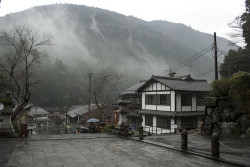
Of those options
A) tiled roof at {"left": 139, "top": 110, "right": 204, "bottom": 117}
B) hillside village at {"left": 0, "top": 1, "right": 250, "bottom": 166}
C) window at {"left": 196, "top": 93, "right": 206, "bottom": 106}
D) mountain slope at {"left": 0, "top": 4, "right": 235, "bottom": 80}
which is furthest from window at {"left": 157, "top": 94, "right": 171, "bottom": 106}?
mountain slope at {"left": 0, "top": 4, "right": 235, "bottom": 80}

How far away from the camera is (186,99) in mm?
25281

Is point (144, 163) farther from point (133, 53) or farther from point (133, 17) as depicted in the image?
point (133, 17)

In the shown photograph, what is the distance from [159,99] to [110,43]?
7897 cm

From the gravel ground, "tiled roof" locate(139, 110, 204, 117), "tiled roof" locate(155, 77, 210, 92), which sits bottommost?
the gravel ground

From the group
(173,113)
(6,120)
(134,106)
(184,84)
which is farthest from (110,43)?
(6,120)

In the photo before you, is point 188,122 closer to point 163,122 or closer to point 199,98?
point 163,122

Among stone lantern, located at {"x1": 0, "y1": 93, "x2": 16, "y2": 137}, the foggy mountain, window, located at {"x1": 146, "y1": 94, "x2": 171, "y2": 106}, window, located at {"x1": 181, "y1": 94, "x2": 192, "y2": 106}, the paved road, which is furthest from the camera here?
the foggy mountain

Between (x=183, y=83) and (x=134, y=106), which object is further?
(x=134, y=106)

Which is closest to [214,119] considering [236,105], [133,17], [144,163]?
[236,105]

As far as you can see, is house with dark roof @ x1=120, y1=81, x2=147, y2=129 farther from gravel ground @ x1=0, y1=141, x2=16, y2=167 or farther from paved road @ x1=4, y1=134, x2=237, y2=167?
gravel ground @ x1=0, y1=141, x2=16, y2=167

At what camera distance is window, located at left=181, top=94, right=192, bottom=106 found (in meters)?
24.9

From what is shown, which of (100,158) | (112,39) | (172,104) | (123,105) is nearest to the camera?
(100,158)

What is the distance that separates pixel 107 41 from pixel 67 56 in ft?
76.6

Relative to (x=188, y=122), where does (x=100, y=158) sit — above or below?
above
